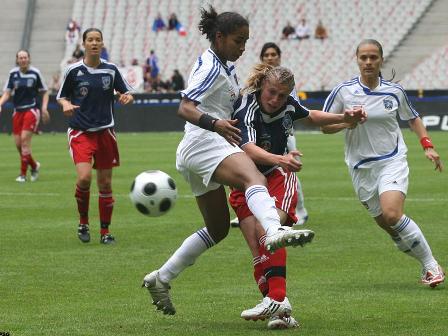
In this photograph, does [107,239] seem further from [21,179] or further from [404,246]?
[21,179]

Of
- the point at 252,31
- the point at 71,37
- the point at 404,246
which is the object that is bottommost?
the point at 71,37

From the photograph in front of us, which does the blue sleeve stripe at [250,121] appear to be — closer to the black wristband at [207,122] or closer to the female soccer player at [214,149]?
the female soccer player at [214,149]

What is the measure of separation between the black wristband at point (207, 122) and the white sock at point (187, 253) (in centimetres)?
96

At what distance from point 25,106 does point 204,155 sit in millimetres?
15811

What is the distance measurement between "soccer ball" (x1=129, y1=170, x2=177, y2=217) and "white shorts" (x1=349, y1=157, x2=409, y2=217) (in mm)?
2192

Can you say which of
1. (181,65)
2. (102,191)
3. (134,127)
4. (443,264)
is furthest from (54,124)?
(443,264)

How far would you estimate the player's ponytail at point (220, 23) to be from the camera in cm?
823

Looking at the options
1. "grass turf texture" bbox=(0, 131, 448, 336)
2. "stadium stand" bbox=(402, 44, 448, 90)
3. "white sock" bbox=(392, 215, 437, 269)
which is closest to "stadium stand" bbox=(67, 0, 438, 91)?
"stadium stand" bbox=(402, 44, 448, 90)

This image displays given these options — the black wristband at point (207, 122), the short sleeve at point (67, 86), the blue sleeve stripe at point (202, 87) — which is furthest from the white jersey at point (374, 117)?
the short sleeve at point (67, 86)

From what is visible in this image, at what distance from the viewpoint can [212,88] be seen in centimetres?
815

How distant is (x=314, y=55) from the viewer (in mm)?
48656

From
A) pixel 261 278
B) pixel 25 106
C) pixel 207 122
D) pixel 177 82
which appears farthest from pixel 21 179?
pixel 177 82

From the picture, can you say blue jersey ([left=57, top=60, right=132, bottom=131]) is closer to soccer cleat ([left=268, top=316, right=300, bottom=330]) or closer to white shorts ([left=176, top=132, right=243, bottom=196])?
white shorts ([left=176, top=132, right=243, bottom=196])

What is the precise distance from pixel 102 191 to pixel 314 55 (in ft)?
117
